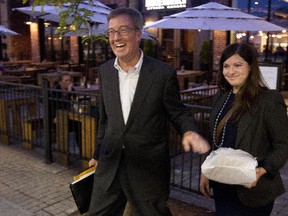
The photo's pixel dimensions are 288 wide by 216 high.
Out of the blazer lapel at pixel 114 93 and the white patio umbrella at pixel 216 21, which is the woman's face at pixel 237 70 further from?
the white patio umbrella at pixel 216 21

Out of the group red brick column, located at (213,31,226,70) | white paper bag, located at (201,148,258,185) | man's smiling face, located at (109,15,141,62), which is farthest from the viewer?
red brick column, located at (213,31,226,70)

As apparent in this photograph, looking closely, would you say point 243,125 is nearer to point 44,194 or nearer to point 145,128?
point 145,128

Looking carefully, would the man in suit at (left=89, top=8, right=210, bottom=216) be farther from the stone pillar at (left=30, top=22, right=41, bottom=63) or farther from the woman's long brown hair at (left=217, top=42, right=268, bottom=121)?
the stone pillar at (left=30, top=22, right=41, bottom=63)

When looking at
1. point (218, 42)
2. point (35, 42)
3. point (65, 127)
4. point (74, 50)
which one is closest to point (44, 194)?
point (65, 127)

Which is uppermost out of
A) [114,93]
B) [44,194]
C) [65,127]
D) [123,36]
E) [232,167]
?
[123,36]

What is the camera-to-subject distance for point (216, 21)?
7871 millimetres

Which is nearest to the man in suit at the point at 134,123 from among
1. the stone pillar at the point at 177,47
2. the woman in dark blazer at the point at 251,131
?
the woman in dark blazer at the point at 251,131

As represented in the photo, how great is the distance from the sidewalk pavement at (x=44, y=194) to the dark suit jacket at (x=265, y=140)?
6.23ft

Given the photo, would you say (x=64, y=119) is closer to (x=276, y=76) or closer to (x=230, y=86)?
(x=276, y=76)

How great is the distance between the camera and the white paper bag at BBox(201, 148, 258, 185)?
2168 mm

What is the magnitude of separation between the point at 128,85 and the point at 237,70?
0.84 m

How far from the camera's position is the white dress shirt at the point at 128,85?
276 centimetres

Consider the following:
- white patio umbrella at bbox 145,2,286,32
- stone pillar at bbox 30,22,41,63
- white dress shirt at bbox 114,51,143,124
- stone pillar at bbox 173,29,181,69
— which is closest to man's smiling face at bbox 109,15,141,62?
white dress shirt at bbox 114,51,143,124

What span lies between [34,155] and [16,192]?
1737 mm
